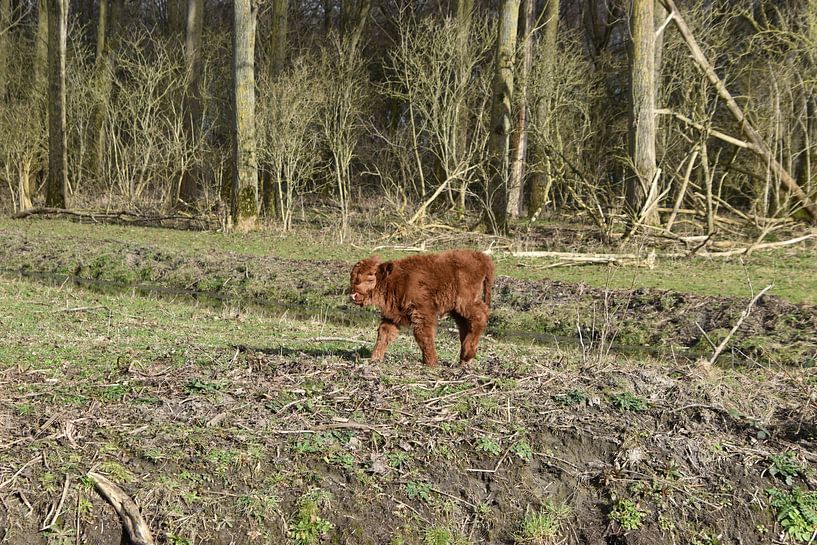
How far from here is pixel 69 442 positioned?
6.03 m

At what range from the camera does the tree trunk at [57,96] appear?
2970cm

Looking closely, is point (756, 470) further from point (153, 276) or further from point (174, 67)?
point (174, 67)

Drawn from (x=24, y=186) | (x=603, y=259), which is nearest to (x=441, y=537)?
(x=603, y=259)

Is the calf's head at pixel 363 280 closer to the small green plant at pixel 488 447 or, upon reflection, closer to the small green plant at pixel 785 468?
the small green plant at pixel 488 447

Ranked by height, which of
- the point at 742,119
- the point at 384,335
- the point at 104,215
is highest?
the point at 742,119

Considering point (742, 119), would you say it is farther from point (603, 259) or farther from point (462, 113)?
point (462, 113)

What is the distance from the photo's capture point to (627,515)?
6016 millimetres

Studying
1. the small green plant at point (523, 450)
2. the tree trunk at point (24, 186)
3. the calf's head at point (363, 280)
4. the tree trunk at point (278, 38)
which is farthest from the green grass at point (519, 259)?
the tree trunk at point (278, 38)

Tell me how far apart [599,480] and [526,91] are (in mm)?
20440

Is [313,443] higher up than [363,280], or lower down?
lower down

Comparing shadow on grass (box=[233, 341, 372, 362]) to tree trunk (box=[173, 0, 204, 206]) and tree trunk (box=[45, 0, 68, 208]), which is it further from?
tree trunk (box=[45, 0, 68, 208])

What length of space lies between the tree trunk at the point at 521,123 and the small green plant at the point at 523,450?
18.5 meters

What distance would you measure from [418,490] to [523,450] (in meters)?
0.92

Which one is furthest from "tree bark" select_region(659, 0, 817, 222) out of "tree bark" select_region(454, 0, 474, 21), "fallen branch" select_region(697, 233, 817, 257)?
"tree bark" select_region(454, 0, 474, 21)
